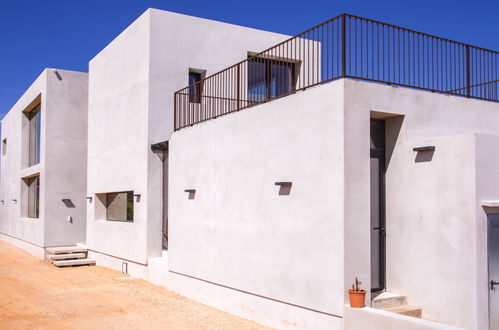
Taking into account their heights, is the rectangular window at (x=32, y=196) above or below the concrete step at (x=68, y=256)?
above

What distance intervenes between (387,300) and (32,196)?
2051 centimetres

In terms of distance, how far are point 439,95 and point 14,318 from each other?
27.9ft

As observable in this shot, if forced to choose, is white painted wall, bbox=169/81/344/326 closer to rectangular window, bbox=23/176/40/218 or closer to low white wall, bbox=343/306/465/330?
low white wall, bbox=343/306/465/330

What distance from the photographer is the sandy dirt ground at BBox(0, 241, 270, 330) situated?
922 centimetres

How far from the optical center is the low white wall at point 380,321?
6.27 meters

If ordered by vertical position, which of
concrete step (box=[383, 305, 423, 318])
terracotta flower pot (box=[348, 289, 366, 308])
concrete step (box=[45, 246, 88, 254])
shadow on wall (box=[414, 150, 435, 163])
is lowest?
concrete step (box=[45, 246, 88, 254])

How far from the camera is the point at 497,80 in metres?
11.0

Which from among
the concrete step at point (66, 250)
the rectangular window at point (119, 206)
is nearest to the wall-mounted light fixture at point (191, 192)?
the rectangular window at point (119, 206)

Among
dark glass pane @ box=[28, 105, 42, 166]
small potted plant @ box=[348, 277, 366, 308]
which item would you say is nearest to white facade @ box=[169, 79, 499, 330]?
small potted plant @ box=[348, 277, 366, 308]

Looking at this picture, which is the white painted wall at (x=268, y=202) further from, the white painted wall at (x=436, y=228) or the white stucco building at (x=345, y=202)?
the white painted wall at (x=436, y=228)

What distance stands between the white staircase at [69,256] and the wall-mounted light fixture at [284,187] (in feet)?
34.7

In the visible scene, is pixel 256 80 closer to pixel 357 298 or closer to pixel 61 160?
pixel 61 160

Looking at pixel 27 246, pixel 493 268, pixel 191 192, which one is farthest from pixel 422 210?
pixel 27 246

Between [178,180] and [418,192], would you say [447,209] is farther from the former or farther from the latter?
[178,180]
